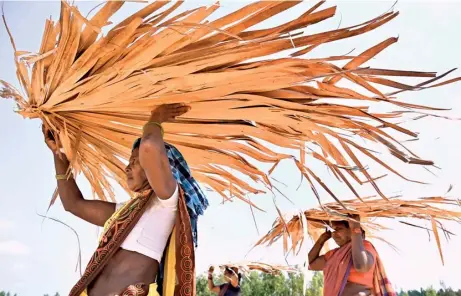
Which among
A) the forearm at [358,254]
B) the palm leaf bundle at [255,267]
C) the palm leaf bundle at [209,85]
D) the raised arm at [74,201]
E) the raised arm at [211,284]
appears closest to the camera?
the palm leaf bundle at [209,85]

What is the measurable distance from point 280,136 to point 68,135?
1142 mm

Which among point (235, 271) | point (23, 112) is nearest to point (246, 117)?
point (23, 112)

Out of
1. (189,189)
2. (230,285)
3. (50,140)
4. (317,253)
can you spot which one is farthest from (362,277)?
(230,285)

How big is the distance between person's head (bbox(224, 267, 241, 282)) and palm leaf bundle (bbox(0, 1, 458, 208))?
25.1ft

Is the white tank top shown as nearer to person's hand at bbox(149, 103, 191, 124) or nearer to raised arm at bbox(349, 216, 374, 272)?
person's hand at bbox(149, 103, 191, 124)

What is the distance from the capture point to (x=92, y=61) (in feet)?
7.43

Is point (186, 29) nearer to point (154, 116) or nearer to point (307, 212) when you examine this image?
point (154, 116)

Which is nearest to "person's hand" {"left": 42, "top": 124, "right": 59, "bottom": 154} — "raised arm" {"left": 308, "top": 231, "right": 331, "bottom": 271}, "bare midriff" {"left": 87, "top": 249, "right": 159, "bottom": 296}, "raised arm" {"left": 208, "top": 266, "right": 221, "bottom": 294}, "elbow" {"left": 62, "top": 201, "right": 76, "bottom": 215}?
"elbow" {"left": 62, "top": 201, "right": 76, "bottom": 215}

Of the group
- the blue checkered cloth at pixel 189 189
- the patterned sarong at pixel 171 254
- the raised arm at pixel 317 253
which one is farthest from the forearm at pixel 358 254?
the patterned sarong at pixel 171 254

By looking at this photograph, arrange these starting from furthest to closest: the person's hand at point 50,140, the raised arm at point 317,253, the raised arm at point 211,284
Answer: the raised arm at point 211,284, the raised arm at point 317,253, the person's hand at point 50,140

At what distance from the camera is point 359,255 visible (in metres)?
4.31

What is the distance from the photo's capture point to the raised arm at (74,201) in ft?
8.86

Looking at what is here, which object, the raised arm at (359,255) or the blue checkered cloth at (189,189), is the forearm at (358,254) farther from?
the blue checkered cloth at (189,189)

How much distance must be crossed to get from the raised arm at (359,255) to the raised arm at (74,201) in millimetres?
2341
